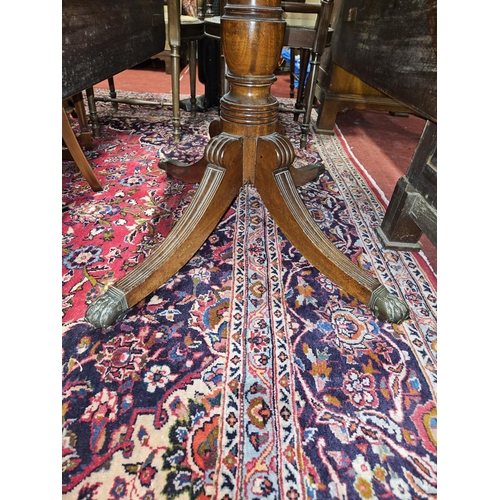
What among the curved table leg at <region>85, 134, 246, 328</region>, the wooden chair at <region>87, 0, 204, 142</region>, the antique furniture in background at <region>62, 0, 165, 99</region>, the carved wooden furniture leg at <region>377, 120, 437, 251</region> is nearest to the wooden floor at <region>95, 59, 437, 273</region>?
the carved wooden furniture leg at <region>377, 120, 437, 251</region>

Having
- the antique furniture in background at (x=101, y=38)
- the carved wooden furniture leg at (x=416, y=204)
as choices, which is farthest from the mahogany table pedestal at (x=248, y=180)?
the antique furniture in background at (x=101, y=38)

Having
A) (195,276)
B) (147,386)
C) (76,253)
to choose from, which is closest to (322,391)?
(147,386)

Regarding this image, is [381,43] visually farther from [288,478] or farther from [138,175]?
[288,478]

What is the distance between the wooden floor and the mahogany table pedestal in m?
0.42

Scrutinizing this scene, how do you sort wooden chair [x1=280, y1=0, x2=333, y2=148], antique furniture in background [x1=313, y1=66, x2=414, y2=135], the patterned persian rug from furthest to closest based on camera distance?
1. antique furniture in background [x1=313, y1=66, x2=414, y2=135]
2. wooden chair [x1=280, y1=0, x2=333, y2=148]
3. the patterned persian rug

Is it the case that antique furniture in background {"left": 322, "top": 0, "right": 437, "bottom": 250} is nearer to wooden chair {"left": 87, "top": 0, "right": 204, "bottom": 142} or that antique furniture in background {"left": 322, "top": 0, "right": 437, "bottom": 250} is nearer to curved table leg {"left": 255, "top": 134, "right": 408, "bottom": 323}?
curved table leg {"left": 255, "top": 134, "right": 408, "bottom": 323}

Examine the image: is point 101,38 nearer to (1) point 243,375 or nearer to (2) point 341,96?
(1) point 243,375

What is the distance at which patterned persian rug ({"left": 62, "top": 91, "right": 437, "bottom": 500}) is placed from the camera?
595 millimetres

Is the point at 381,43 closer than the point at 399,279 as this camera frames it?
No

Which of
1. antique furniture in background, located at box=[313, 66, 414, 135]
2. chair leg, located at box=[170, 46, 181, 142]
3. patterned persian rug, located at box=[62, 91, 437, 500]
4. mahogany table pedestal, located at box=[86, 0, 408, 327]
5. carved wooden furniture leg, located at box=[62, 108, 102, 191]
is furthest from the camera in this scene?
antique furniture in background, located at box=[313, 66, 414, 135]

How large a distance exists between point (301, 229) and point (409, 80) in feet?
1.67

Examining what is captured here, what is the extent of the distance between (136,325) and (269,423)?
387mm

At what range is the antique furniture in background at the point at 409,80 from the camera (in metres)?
0.88

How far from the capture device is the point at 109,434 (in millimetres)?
636
